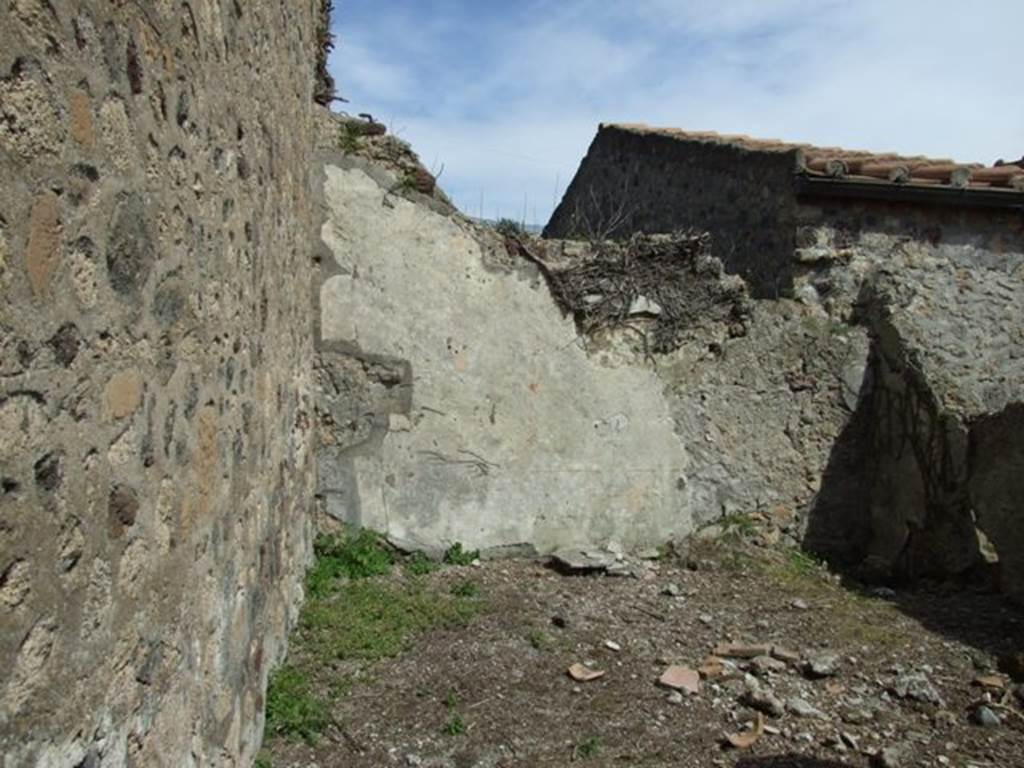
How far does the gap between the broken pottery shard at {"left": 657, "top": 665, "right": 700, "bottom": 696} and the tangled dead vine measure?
2427 mm

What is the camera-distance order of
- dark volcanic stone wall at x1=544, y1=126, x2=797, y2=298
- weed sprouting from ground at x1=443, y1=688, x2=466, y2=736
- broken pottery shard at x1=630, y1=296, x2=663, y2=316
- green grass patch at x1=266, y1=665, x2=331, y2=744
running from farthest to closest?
1. dark volcanic stone wall at x1=544, y1=126, x2=797, y2=298
2. broken pottery shard at x1=630, y1=296, x2=663, y2=316
3. weed sprouting from ground at x1=443, y1=688, x2=466, y2=736
4. green grass patch at x1=266, y1=665, x2=331, y2=744

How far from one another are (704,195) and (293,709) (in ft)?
19.6

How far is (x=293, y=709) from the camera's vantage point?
3629mm

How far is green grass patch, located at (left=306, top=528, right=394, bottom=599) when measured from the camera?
5234mm

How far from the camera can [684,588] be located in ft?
18.2

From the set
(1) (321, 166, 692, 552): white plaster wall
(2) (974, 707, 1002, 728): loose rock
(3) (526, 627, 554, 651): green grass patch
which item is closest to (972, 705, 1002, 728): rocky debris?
(2) (974, 707, 1002, 728): loose rock

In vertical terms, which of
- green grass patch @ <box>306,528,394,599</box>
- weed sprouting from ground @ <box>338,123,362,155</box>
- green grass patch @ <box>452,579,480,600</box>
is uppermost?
weed sprouting from ground @ <box>338,123,362,155</box>

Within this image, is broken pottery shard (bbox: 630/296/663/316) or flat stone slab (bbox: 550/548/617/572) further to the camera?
broken pottery shard (bbox: 630/296/663/316)

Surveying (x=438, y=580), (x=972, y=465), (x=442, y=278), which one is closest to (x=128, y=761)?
(x=438, y=580)

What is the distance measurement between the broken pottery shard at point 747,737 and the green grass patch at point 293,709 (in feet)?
5.15

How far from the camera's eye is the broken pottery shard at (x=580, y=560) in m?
5.70

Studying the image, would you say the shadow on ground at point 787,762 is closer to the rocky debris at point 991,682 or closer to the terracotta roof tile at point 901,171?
the rocky debris at point 991,682

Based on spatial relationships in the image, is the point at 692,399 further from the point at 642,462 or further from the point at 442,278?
the point at 442,278

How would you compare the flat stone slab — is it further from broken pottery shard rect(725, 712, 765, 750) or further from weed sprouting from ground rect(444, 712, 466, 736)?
weed sprouting from ground rect(444, 712, 466, 736)
